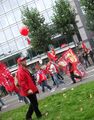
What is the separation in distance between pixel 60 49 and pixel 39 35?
11708 mm

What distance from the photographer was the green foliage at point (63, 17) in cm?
4119

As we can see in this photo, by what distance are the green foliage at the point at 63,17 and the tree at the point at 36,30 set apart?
1822mm

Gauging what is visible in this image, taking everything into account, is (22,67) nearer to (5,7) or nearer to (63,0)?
(63,0)

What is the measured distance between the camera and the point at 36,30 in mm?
42406

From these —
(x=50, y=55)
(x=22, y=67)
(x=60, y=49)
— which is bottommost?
(x=60, y=49)

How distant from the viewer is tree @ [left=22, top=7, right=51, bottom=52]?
138ft

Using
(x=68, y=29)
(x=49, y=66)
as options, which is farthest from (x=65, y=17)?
(x=49, y=66)

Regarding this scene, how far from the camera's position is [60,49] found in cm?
5378

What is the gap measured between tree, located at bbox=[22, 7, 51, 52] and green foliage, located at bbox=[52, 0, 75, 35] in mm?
1822

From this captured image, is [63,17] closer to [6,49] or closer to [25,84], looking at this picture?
[6,49]

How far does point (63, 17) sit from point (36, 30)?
Result: 3214mm

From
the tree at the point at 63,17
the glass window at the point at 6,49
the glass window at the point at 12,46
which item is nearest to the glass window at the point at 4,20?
the glass window at the point at 12,46

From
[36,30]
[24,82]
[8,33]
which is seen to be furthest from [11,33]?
[24,82]

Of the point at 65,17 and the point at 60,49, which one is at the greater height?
the point at 65,17
